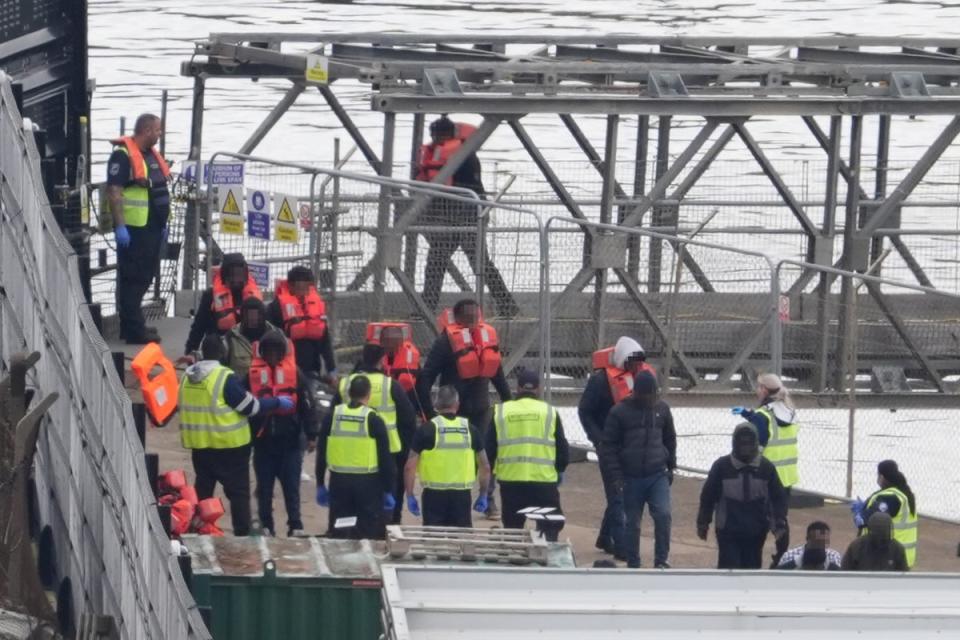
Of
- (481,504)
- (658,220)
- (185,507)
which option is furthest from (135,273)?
(658,220)

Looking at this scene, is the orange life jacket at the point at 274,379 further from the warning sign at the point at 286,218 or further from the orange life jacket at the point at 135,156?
the warning sign at the point at 286,218

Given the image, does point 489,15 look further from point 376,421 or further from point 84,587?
point 84,587

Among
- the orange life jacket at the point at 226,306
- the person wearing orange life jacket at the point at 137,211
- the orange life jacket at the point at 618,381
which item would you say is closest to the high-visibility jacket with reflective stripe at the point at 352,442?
the orange life jacket at the point at 618,381

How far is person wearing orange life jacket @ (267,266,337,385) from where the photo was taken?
1495 centimetres

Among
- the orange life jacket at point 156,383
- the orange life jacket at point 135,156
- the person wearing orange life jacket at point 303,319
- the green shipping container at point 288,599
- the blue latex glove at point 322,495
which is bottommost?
the green shipping container at point 288,599

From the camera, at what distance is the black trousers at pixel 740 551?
13.1 m

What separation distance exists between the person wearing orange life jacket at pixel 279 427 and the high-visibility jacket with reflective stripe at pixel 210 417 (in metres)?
0.24

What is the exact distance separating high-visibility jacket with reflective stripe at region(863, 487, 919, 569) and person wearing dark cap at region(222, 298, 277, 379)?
399cm

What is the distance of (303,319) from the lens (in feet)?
49.2

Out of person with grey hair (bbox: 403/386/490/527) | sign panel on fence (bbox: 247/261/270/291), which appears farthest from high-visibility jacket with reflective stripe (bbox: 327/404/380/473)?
sign panel on fence (bbox: 247/261/270/291)

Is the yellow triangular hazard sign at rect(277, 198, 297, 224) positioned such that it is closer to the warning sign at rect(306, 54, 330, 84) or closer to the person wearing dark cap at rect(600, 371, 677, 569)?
the warning sign at rect(306, 54, 330, 84)

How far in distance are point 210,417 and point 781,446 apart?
3.57 m

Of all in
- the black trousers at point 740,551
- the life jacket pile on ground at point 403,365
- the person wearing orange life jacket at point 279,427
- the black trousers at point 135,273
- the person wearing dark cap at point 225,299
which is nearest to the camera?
the black trousers at point 740,551

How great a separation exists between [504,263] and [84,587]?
7.75 meters
